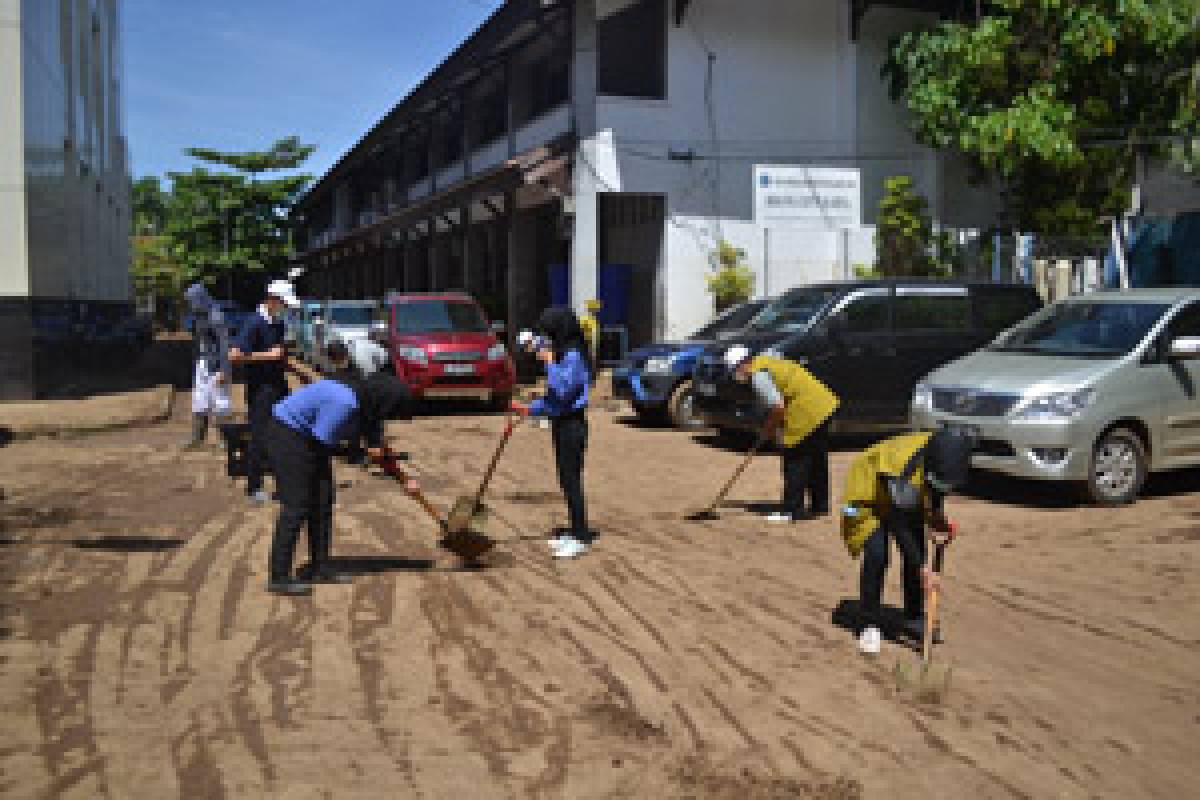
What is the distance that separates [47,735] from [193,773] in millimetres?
727

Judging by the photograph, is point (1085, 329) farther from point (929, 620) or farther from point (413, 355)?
point (413, 355)

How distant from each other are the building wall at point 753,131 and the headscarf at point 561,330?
1183cm

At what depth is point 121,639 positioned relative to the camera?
4.95 m

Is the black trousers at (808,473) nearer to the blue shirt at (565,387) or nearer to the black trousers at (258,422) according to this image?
the blue shirt at (565,387)

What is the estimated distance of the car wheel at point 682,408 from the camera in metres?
13.4

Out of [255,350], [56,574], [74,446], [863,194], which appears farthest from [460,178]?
[56,574]

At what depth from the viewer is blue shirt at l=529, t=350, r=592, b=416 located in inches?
262

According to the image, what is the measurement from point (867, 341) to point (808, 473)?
12.3 ft

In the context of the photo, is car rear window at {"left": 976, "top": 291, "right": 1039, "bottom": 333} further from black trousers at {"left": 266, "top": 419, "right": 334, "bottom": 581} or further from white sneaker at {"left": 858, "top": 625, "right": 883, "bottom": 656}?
black trousers at {"left": 266, "top": 419, "right": 334, "bottom": 581}

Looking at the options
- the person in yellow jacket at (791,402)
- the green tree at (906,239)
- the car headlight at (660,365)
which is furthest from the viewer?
the green tree at (906,239)

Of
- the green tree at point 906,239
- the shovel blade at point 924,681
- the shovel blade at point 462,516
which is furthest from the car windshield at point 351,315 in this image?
the shovel blade at point 924,681

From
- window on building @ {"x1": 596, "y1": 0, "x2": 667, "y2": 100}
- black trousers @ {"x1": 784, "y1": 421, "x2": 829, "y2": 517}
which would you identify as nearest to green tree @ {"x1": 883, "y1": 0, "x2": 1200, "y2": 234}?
window on building @ {"x1": 596, "y1": 0, "x2": 667, "y2": 100}

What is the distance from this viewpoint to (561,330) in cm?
670

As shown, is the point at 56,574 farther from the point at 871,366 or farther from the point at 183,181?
the point at 183,181
